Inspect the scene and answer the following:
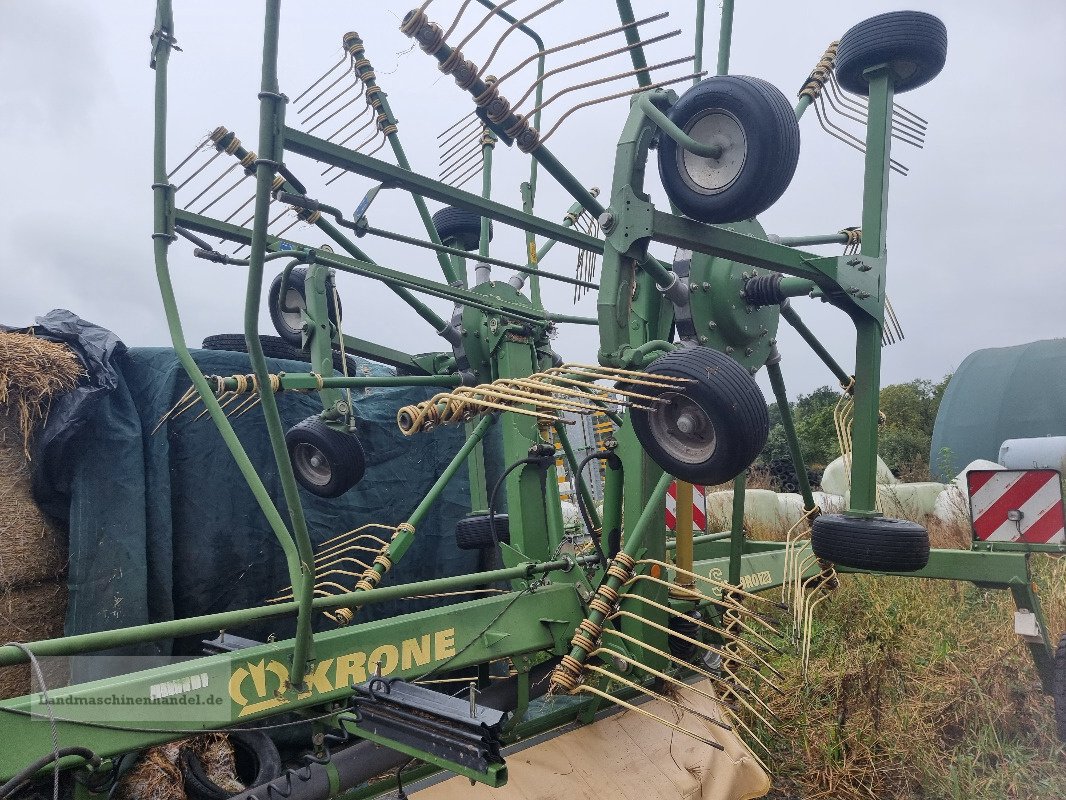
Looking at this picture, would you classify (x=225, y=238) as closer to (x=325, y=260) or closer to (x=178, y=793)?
(x=325, y=260)

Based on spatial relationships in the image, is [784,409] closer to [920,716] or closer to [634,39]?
[920,716]

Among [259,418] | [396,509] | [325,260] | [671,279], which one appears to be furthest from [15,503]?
[671,279]

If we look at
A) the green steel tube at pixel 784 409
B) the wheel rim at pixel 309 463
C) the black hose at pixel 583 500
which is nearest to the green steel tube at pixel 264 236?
the black hose at pixel 583 500

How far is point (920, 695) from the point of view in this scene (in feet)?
13.8

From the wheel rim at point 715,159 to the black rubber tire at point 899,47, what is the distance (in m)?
1.36

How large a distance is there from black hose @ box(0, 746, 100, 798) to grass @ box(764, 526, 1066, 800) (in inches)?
121

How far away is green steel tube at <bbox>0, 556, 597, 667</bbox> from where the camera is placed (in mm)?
1910

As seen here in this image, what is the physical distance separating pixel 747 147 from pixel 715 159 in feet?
0.47

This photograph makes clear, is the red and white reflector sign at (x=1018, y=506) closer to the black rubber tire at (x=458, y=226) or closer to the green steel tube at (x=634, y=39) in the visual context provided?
the green steel tube at (x=634, y=39)

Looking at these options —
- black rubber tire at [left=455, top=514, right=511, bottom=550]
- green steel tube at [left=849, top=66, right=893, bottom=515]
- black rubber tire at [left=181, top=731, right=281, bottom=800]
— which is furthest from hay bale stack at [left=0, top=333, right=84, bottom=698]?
green steel tube at [left=849, top=66, right=893, bottom=515]

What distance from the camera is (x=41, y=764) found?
179 centimetres

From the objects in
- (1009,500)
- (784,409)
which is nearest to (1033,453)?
(1009,500)

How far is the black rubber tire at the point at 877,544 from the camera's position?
A: 3.21 metres

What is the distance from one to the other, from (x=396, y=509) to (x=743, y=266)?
3271 millimetres
